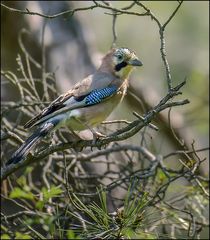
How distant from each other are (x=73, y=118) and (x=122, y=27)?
7.64m

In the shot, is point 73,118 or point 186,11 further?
point 186,11

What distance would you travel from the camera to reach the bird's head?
6.02m

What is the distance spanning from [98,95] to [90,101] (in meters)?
0.10

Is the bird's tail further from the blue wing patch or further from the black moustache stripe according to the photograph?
the black moustache stripe

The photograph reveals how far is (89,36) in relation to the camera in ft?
26.0

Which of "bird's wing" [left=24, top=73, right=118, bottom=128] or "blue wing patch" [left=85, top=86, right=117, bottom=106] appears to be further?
"blue wing patch" [left=85, top=86, right=117, bottom=106]

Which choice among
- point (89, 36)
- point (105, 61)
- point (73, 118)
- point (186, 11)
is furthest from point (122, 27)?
point (73, 118)

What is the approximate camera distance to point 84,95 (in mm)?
5699

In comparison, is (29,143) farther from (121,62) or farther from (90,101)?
(121,62)

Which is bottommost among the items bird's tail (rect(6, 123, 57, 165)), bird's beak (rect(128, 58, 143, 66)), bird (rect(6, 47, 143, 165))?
bird's tail (rect(6, 123, 57, 165))

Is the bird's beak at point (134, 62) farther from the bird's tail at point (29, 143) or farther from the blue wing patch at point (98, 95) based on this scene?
the bird's tail at point (29, 143)

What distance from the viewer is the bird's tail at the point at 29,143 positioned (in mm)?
4660

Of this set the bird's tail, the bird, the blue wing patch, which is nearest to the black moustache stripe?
the bird

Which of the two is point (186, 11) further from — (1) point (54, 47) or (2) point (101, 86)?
(2) point (101, 86)
